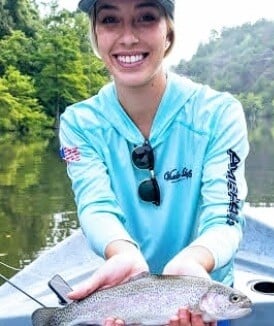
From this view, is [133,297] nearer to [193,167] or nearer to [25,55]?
[193,167]

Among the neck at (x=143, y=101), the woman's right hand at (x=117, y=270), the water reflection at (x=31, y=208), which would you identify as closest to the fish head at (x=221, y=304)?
the woman's right hand at (x=117, y=270)

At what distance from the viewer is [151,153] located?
2.37 meters

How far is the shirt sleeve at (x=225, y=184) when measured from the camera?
2.25 meters

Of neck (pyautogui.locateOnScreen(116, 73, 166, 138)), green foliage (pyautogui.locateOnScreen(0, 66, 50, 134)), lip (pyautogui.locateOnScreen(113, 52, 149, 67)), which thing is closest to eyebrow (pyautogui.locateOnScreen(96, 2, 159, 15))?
→ lip (pyautogui.locateOnScreen(113, 52, 149, 67))

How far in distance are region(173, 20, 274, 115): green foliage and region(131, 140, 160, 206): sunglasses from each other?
66.9 metres

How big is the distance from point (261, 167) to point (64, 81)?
2575 centimetres

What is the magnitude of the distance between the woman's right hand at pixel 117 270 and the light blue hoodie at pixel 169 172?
0.11m

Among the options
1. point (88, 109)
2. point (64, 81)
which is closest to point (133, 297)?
point (88, 109)

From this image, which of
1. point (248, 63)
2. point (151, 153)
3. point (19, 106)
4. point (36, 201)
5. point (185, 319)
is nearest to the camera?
point (185, 319)

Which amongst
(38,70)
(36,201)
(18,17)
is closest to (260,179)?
(36,201)

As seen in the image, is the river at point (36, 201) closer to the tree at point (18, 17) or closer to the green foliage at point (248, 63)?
the tree at point (18, 17)

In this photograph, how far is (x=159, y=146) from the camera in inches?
94.5

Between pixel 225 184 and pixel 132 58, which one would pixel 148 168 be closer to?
pixel 225 184

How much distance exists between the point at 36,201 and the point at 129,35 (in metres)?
13.2
